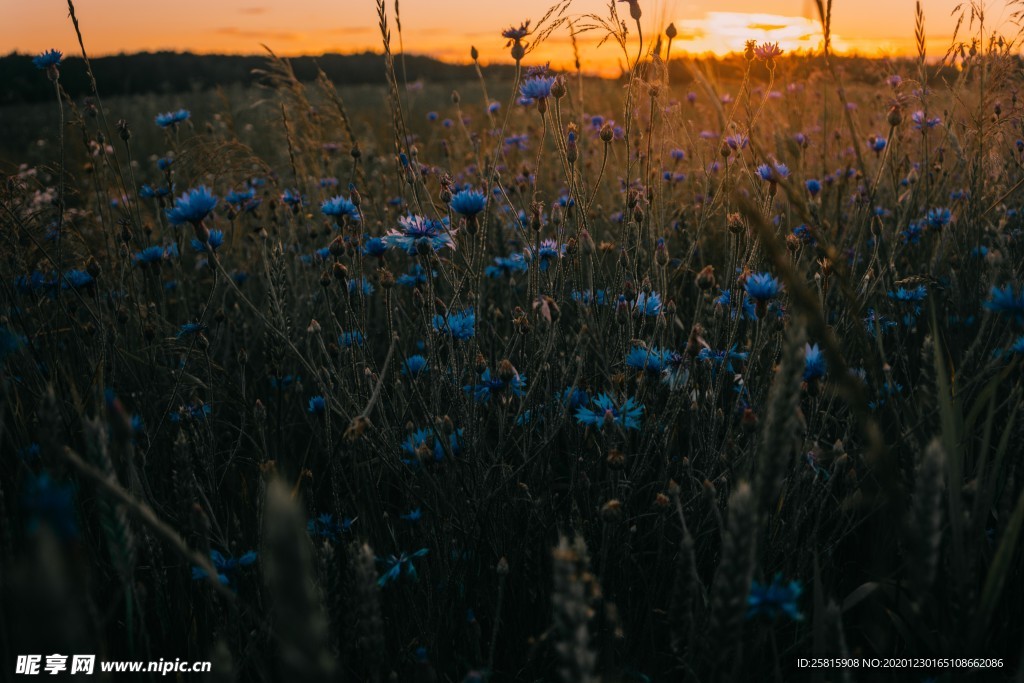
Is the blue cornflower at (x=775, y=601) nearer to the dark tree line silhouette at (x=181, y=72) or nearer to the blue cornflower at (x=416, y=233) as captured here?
the blue cornflower at (x=416, y=233)

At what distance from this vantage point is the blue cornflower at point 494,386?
1468mm

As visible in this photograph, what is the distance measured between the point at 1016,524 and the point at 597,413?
2.86 feet

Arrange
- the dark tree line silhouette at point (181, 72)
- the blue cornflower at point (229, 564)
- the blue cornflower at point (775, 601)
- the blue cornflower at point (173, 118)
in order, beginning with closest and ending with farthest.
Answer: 1. the blue cornflower at point (775, 601)
2. the blue cornflower at point (229, 564)
3. the blue cornflower at point (173, 118)
4. the dark tree line silhouette at point (181, 72)

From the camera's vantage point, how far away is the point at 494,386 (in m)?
1.48

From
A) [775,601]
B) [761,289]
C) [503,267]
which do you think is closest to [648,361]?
[761,289]

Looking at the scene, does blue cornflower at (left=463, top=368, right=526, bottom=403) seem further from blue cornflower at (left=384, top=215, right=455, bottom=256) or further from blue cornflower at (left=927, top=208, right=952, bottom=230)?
blue cornflower at (left=927, top=208, right=952, bottom=230)

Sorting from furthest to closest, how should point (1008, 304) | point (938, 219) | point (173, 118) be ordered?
point (173, 118), point (938, 219), point (1008, 304)

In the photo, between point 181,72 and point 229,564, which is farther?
point 181,72

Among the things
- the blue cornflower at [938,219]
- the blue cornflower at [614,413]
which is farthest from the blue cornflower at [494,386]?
the blue cornflower at [938,219]

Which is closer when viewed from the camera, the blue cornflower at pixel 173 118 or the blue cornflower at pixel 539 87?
the blue cornflower at pixel 539 87

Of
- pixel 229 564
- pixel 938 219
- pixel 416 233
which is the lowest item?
pixel 229 564

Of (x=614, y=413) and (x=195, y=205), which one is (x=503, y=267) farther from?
(x=195, y=205)

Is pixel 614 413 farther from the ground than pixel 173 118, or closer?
closer

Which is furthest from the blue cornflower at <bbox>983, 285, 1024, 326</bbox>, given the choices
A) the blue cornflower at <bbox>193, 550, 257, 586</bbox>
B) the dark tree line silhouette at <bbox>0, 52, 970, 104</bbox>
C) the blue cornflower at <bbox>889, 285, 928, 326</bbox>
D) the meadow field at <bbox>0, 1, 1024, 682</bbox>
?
the dark tree line silhouette at <bbox>0, 52, 970, 104</bbox>
